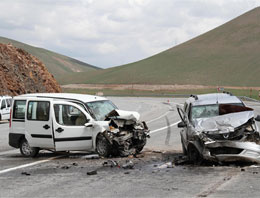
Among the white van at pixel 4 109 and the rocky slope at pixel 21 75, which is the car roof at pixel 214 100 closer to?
the white van at pixel 4 109

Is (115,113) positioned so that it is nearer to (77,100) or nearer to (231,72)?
(77,100)

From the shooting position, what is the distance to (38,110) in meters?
13.5

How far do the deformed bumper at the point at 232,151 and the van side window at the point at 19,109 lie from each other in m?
5.59

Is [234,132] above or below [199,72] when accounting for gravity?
below

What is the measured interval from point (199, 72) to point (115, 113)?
486 feet

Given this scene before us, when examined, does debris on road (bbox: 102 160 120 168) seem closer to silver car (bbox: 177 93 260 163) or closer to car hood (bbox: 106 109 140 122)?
car hood (bbox: 106 109 140 122)

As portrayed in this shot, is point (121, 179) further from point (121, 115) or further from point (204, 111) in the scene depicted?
point (204, 111)

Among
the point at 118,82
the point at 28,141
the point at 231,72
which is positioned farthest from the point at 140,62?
the point at 28,141

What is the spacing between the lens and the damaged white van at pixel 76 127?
12.7 m

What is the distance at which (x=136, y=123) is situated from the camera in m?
13.2

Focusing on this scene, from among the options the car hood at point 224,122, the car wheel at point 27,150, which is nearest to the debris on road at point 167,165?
the car hood at point 224,122

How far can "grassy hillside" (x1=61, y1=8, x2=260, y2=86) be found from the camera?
150125 mm

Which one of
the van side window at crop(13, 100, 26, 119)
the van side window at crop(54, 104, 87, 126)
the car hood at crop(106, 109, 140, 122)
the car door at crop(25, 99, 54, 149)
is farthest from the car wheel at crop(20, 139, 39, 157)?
the car hood at crop(106, 109, 140, 122)

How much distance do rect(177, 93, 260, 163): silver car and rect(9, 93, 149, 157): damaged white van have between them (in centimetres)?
148
